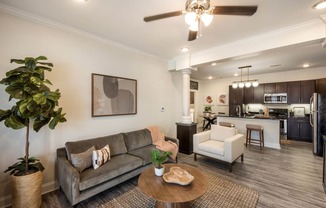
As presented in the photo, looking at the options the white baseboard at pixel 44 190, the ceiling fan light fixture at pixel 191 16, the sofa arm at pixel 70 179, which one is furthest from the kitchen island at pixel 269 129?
the white baseboard at pixel 44 190

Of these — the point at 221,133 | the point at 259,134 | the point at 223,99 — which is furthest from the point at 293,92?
the point at 221,133

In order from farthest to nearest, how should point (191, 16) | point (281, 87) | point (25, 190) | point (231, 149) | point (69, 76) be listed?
point (281, 87)
point (231, 149)
point (69, 76)
point (25, 190)
point (191, 16)

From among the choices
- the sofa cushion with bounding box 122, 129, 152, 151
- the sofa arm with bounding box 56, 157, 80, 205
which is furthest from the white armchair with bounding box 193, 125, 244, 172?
the sofa arm with bounding box 56, 157, 80, 205

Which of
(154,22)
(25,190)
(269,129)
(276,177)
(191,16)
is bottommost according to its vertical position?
(276,177)

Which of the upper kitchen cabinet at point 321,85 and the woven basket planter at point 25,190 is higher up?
the upper kitchen cabinet at point 321,85

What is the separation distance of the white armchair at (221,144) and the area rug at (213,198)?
2.03ft

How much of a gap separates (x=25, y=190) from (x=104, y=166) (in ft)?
3.03

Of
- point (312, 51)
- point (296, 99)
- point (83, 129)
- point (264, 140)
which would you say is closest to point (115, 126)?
point (83, 129)

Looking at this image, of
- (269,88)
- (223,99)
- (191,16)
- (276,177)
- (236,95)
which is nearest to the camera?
(191,16)

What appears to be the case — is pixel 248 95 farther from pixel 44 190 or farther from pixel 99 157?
pixel 44 190

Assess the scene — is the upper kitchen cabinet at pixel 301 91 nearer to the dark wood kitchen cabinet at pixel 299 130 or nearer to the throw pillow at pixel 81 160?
the dark wood kitchen cabinet at pixel 299 130

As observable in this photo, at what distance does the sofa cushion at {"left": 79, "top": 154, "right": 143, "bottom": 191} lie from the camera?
1987mm

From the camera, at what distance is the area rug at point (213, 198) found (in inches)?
80.9

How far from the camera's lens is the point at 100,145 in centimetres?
270
